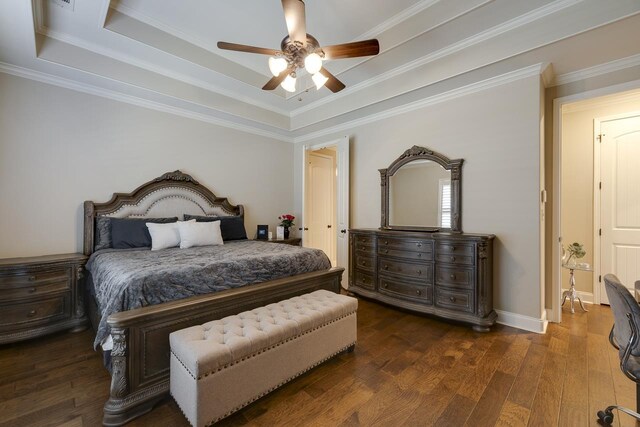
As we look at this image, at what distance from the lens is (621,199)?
3.43 metres

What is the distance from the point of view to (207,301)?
75.5 inches

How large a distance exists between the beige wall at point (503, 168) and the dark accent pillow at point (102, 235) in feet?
13.2

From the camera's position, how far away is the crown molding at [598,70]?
2.56 metres

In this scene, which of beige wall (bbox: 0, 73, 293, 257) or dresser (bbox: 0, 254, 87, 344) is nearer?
dresser (bbox: 0, 254, 87, 344)

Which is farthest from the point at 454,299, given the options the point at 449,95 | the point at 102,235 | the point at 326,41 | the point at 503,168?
the point at 102,235

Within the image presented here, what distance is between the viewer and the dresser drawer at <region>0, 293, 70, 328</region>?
244 centimetres

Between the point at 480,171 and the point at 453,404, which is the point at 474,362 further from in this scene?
the point at 480,171

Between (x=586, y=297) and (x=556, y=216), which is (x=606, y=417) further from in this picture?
(x=586, y=297)

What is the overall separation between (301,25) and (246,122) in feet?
8.89

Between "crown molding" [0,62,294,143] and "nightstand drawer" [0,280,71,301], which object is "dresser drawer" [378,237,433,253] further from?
"nightstand drawer" [0,280,71,301]

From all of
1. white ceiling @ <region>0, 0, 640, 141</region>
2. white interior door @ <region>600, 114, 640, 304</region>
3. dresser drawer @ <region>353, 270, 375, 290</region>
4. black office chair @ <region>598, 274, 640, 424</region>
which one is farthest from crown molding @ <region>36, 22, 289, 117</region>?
white interior door @ <region>600, 114, 640, 304</region>

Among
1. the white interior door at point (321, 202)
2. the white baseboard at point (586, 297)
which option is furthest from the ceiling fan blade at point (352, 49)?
the white baseboard at point (586, 297)

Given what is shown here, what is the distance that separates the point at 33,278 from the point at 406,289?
3799mm

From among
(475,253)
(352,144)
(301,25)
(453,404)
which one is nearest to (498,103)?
(475,253)
